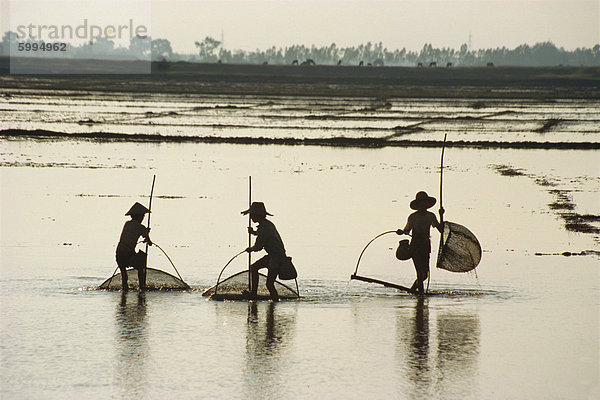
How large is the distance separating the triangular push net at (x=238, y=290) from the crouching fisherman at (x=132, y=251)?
2.61 ft

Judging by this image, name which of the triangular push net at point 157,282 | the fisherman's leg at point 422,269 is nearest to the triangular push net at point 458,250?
the fisherman's leg at point 422,269

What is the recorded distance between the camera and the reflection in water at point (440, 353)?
289 inches

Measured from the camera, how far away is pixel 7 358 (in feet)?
26.5

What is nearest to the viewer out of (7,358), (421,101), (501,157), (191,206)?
(7,358)

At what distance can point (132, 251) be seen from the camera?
11.1 m

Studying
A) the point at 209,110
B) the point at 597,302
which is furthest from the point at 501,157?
the point at 209,110

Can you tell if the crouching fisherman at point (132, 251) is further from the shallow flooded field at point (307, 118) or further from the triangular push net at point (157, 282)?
the shallow flooded field at point (307, 118)

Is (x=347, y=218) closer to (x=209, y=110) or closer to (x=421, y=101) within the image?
(x=209, y=110)

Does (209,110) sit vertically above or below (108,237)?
above

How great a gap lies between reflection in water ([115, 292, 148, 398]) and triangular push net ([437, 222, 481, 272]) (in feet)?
11.2

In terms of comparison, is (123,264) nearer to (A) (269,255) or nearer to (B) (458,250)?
(A) (269,255)

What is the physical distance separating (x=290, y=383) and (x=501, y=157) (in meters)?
21.5

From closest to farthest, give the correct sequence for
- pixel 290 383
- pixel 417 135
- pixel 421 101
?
pixel 290 383
pixel 417 135
pixel 421 101

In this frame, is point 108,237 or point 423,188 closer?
point 108,237
